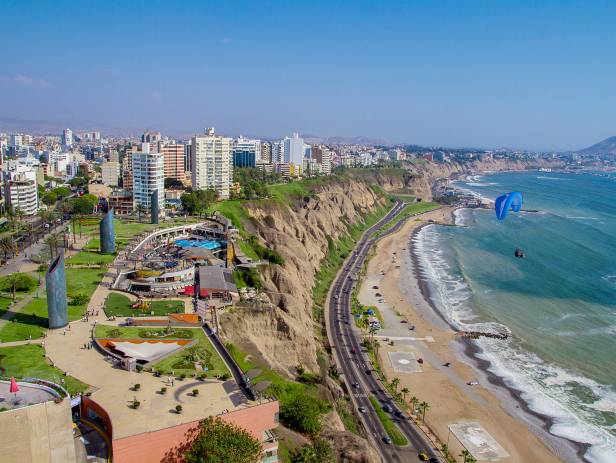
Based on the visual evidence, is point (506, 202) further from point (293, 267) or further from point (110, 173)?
point (110, 173)

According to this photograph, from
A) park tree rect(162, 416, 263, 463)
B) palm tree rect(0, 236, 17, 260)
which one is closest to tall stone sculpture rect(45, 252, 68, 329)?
park tree rect(162, 416, 263, 463)

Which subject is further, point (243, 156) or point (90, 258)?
point (243, 156)

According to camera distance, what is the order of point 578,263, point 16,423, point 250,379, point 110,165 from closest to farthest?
1. point 16,423
2. point 250,379
3. point 578,263
4. point 110,165

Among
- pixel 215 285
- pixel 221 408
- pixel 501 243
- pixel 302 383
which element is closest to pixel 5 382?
pixel 221 408

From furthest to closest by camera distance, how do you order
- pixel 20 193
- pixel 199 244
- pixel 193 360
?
pixel 20 193, pixel 199 244, pixel 193 360

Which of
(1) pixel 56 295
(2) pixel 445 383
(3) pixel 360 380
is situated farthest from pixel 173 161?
(2) pixel 445 383

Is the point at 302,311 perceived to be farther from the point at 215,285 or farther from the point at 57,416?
the point at 57,416
